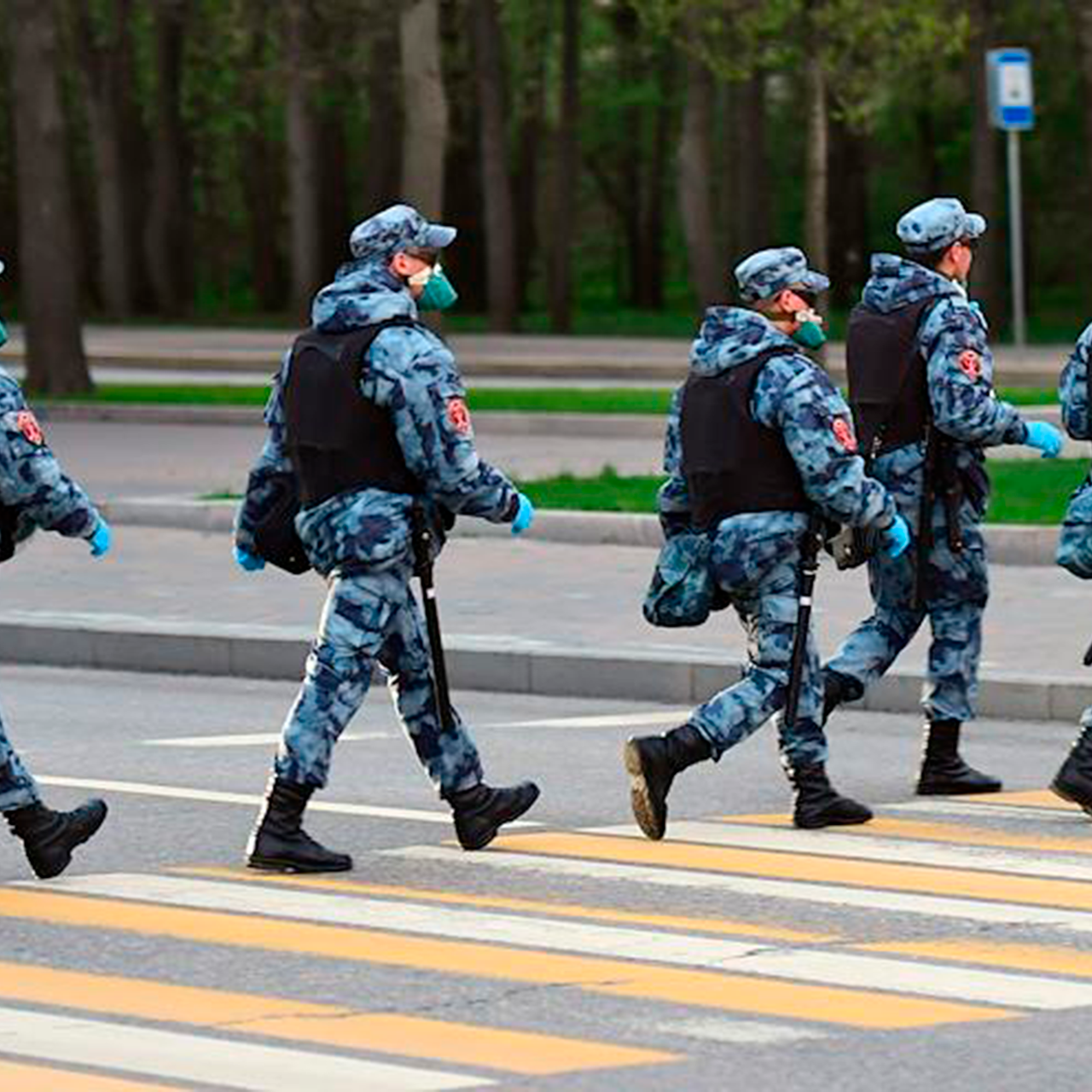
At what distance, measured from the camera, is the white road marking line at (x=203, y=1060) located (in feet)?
24.7

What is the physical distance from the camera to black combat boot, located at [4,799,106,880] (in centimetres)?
1052

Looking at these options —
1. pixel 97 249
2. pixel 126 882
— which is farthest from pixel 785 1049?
pixel 97 249

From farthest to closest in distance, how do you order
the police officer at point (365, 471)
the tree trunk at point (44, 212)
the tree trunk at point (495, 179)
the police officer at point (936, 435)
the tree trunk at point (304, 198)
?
the tree trunk at point (304, 198) < the tree trunk at point (495, 179) < the tree trunk at point (44, 212) < the police officer at point (936, 435) < the police officer at point (365, 471)

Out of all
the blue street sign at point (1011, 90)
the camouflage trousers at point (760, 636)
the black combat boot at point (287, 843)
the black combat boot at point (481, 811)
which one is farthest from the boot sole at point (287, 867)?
the blue street sign at point (1011, 90)

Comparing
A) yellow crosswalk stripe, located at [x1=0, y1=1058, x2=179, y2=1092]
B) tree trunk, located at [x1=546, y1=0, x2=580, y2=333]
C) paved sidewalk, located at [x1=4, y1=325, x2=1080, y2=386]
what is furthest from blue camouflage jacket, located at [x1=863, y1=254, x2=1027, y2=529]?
tree trunk, located at [x1=546, y1=0, x2=580, y2=333]

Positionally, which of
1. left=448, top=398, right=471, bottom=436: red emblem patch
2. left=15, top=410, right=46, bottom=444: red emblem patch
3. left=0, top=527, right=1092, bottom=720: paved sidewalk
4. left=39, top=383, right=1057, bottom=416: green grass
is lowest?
left=39, top=383, right=1057, bottom=416: green grass

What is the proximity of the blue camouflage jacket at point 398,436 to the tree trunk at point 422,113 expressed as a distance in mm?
29724

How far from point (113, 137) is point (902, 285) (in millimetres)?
50801

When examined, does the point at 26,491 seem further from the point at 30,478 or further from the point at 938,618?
the point at 938,618

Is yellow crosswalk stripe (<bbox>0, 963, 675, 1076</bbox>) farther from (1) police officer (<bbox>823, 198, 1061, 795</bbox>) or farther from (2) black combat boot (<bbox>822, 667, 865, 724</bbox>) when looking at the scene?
(2) black combat boot (<bbox>822, 667, 865, 724</bbox>)

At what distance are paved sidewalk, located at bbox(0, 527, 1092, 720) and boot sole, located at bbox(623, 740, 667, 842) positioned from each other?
138 inches

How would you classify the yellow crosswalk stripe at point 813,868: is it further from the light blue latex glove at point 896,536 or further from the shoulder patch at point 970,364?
the shoulder patch at point 970,364

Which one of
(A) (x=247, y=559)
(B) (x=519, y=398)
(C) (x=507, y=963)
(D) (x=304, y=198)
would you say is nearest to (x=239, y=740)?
(A) (x=247, y=559)

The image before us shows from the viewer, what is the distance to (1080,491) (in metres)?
11.9
